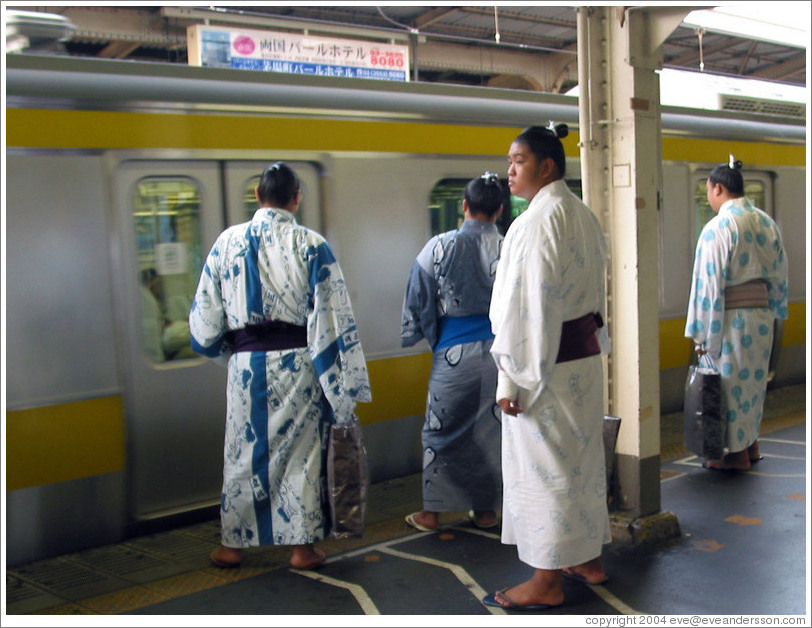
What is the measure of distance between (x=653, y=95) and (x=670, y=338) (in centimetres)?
326

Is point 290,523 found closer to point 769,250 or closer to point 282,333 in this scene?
point 282,333

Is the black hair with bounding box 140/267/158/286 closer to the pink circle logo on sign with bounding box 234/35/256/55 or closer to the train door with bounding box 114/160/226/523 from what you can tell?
the train door with bounding box 114/160/226/523

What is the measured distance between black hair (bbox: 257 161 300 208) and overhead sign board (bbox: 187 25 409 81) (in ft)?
10.1

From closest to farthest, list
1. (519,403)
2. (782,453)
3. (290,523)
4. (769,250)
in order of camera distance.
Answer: (519,403)
(290,523)
(769,250)
(782,453)

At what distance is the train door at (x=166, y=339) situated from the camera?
4531mm

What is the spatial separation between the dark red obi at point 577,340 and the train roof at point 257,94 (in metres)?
2.32

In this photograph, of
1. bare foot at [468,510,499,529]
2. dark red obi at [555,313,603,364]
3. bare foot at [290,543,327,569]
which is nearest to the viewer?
dark red obi at [555,313,603,364]

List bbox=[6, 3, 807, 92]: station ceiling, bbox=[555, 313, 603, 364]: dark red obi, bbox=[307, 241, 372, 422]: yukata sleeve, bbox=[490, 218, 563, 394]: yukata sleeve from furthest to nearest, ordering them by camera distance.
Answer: bbox=[6, 3, 807, 92]: station ceiling < bbox=[307, 241, 372, 422]: yukata sleeve < bbox=[555, 313, 603, 364]: dark red obi < bbox=[490, 218, 563, 394]: yukata sleeve

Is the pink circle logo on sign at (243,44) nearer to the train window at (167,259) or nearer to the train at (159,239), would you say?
the train at (159,239)

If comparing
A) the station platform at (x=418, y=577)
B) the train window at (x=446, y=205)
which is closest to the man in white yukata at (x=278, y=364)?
the station platform at (x=418, y=577)

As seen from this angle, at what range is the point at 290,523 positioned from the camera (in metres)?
4.15

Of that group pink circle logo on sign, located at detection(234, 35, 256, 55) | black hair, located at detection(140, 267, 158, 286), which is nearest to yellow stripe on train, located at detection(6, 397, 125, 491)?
black hair, located at detection(140, 267, 158, 286)

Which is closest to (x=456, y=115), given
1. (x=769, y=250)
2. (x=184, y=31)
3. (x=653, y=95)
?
(x=653, y=95)

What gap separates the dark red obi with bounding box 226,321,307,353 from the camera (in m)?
4.17
